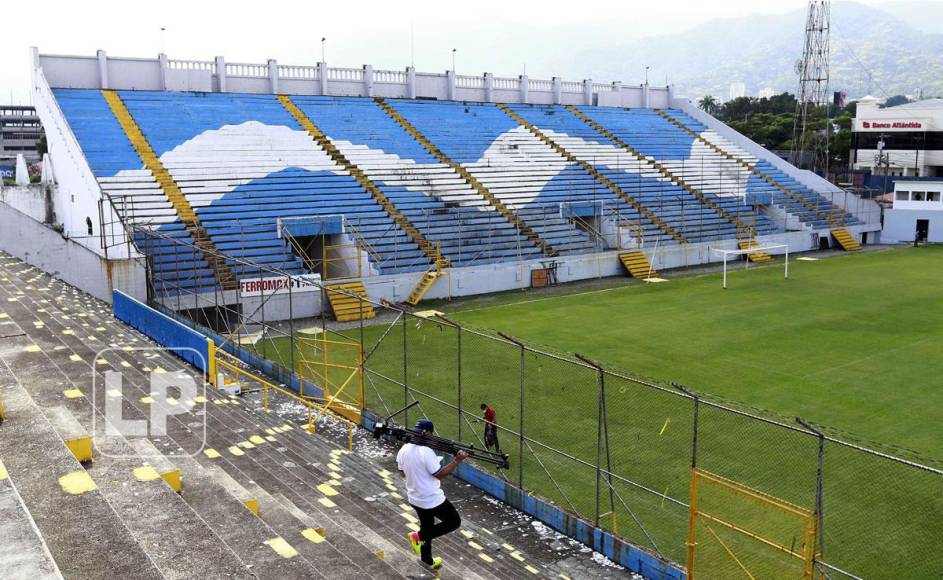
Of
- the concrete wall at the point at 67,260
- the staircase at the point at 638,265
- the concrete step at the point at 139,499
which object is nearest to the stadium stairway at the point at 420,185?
the staircase at the point at 638,265

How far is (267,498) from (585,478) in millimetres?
5354

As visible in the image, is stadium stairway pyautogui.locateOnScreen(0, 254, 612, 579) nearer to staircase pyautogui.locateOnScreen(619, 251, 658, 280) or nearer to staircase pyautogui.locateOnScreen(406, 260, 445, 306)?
staircase pyautogui.locateOnScreen(406, 260, 445, 306)

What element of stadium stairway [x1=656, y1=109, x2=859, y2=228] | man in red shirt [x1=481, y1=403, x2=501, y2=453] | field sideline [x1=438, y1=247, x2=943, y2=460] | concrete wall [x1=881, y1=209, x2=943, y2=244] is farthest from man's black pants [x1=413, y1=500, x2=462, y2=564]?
concrete wall [x1=881, y1=209, x2=943, y2=244]

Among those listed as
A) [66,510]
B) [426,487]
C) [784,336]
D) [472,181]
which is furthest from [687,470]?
[472,181]

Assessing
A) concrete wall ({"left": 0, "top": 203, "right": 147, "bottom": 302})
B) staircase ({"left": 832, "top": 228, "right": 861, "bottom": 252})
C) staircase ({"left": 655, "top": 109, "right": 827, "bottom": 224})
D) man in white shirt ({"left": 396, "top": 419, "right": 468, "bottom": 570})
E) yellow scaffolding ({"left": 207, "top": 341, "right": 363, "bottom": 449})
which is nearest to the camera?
man in white shirt ({"left": 396, "top": 419, "right": 468, "bottom": 570})

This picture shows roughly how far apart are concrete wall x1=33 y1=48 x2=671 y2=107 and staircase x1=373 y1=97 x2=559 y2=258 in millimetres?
2133

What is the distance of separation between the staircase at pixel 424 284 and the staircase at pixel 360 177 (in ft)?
4.14

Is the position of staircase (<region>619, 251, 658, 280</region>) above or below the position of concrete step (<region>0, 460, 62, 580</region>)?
below

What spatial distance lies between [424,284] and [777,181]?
29740 mm

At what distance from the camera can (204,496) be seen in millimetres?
10656

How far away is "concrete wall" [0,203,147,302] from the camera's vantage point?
2439 cm

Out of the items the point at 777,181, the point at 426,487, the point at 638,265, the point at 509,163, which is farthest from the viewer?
the point at 777,181

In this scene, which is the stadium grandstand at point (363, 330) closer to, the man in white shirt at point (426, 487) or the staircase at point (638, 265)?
the staircase at point (638, 265)

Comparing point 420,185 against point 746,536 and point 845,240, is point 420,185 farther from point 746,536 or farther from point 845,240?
point 746,536
